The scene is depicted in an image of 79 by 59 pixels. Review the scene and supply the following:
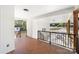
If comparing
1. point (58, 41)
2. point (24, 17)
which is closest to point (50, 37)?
point (58, 41)

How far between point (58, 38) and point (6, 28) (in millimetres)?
1199

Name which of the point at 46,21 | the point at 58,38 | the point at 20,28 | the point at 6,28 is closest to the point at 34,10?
the point at 46,21

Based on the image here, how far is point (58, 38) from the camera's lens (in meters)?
2.63

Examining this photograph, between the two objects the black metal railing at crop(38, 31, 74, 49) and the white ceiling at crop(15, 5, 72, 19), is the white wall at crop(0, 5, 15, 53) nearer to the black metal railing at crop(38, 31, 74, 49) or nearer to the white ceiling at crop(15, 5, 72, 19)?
the white ceiling at crop(15, 5, 72, 19)

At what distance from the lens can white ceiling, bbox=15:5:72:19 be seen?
96.3 inches

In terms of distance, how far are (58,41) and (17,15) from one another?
1113 millimetres

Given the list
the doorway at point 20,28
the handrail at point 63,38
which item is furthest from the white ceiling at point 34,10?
the handrail at point 63,38

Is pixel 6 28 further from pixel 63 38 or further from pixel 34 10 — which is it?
pixel 63 38

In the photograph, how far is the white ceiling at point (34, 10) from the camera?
2.45 m

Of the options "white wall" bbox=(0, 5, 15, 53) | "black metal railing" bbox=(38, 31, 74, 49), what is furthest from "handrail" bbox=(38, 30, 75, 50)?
"white wall" bbox=(0, 5, 15, 53)

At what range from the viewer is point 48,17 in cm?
258

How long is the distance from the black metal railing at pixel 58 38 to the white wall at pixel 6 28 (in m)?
0.66
